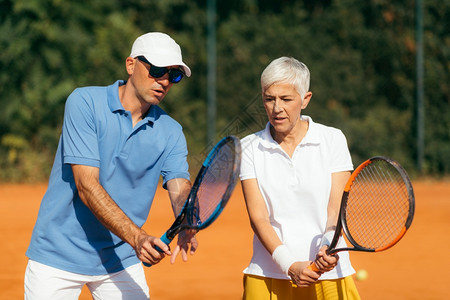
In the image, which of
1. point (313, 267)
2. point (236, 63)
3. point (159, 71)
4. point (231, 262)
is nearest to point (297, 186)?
point (313, 267)

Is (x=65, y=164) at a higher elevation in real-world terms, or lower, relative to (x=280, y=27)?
lower

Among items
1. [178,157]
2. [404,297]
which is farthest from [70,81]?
[178,157]

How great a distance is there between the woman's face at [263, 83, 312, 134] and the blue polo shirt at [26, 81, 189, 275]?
0.56 m

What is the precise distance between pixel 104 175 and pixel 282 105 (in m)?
0.85

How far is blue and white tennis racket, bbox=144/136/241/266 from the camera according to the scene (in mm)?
2941

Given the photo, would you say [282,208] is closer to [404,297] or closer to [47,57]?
[404,297]

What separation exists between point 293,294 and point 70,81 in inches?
483

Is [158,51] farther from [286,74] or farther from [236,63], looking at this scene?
[236,63]

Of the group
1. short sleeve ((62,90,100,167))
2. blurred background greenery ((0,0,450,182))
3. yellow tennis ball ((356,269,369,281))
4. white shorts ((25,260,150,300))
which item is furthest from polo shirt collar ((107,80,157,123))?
blurred background greenery ((0,0,450,182))

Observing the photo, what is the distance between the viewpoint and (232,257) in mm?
7539

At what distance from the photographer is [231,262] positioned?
727cm

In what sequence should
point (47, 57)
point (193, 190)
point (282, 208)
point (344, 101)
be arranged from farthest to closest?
point (344, 101) < point (47, 57) < point (193, 190) < point (282, 208)

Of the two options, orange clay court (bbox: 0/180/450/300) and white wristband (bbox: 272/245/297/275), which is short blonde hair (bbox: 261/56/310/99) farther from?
orange clay court (bbox: 0/180/450/300)

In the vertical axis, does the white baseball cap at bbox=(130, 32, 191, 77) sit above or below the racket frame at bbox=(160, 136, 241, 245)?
above
